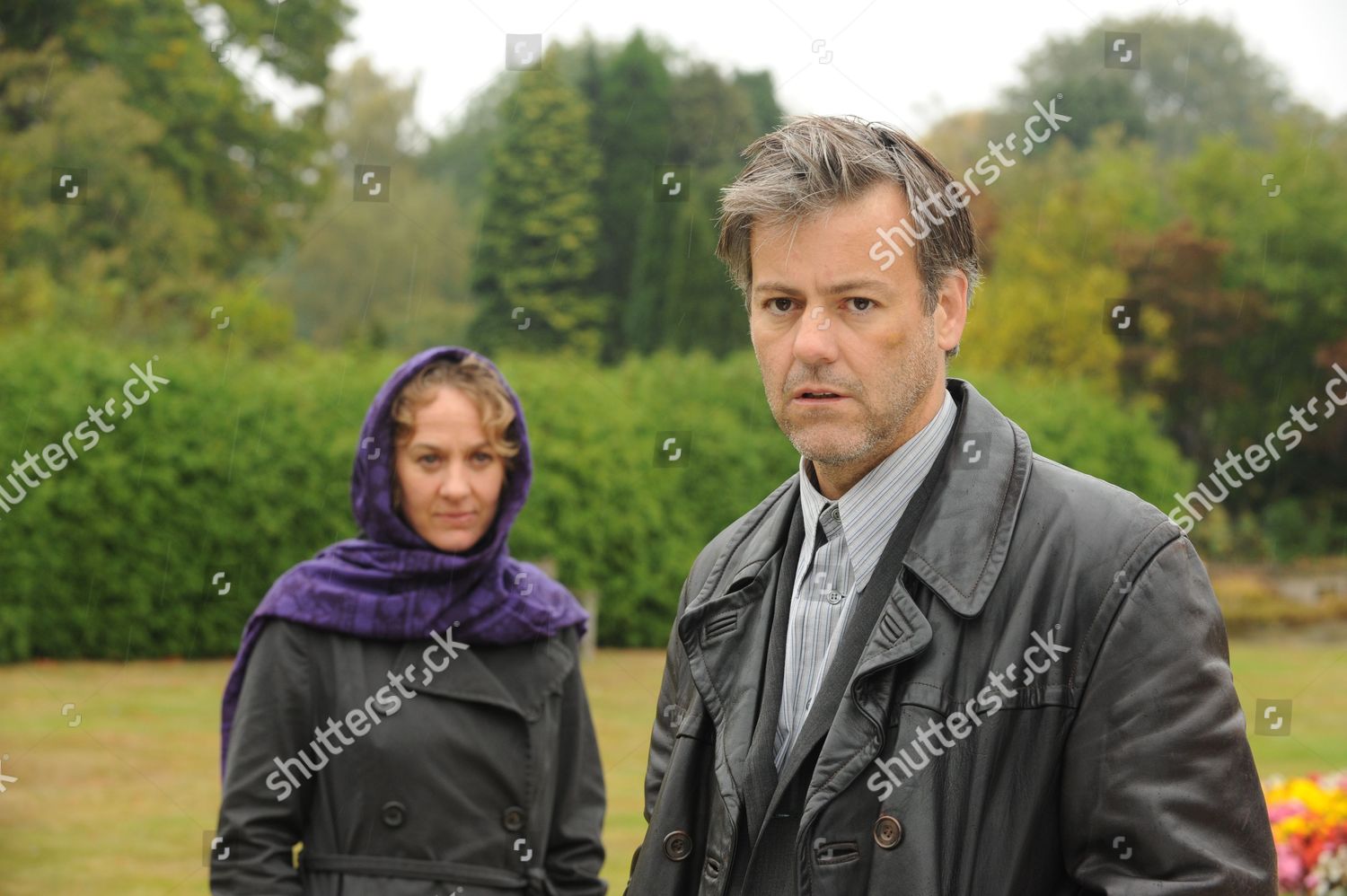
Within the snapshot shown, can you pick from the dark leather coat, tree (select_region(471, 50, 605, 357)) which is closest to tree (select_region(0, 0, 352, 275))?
tree (select_region(471, 50, 605, 357))

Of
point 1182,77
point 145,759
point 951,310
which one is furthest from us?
point 1182,77

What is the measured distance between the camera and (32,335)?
39.8 ft

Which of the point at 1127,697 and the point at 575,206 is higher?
the point at 575,206

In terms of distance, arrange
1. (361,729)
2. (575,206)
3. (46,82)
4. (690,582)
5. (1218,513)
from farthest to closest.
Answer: (575,206)
(1218,513)
(46,82)
(361,729)
(690,582)

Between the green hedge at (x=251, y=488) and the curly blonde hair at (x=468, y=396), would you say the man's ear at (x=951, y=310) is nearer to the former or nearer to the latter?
the curly blonde hair at (x=468, y=396)

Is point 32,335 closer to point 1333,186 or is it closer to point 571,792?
point 571,792

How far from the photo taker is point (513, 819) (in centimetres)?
315

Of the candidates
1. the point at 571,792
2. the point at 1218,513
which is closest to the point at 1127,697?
the point at 571,792

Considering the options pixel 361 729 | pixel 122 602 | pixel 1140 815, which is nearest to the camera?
pixel 1140 815

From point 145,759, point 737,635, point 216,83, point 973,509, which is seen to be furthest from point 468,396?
point 216,83

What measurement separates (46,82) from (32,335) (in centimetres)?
890

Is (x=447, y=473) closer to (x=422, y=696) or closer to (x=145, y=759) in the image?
(x=422, y=696)

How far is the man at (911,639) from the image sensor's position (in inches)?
68.0

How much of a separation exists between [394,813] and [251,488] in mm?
9572
